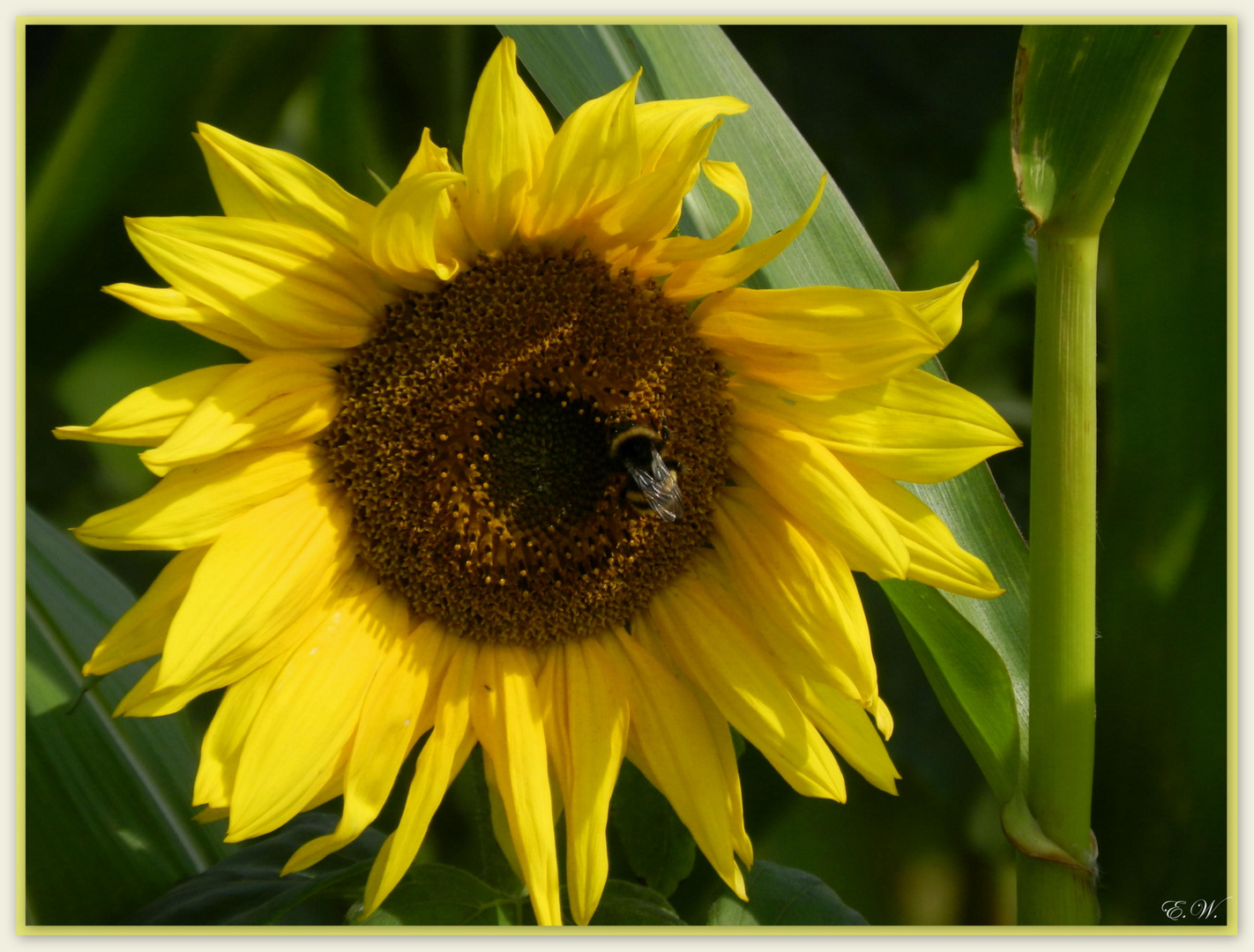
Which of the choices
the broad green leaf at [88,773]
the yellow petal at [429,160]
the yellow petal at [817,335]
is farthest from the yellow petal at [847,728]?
the broad green leaf at [88,773]

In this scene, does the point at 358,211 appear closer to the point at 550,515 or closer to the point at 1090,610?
the point at 550,515

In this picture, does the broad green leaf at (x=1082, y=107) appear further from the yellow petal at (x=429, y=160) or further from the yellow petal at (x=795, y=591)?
the yellow petal at (x=429, y=160)

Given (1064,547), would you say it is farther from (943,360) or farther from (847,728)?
(943,360)

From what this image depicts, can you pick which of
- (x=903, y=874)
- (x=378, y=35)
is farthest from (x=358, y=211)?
(x=903, y=874)

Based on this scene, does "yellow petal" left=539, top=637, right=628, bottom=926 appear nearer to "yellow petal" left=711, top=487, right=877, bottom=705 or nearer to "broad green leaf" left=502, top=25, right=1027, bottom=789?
"yellow petal" left=711, top=487, right=877, bottom=705

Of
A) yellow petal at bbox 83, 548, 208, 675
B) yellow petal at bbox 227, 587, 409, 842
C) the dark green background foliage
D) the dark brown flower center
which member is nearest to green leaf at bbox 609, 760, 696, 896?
the dark green background foliage

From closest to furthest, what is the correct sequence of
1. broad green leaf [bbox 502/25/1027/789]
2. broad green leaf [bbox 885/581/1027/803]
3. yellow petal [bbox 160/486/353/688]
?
yellow petal [bbox 160/486/353/688], broad green leaf [bbox 885/581/1027/803], broad green leaf [bbox 502/25/1027/789]

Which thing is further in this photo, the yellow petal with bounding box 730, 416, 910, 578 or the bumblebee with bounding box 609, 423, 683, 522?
the bumblebee with bounding box 609, 423, 683, 522
